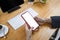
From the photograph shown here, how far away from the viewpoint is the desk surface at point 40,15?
4.75ft

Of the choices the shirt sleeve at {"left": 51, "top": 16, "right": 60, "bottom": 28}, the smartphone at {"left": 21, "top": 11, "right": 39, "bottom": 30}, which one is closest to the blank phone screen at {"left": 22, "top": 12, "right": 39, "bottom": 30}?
the smartphone at {"left": 21, "top": 11, "right": 39, "bottom": 30}

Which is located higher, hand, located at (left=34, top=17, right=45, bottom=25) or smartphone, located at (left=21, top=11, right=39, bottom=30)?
smartphone, located at (left=21, top=11, right=39, bottom=30)

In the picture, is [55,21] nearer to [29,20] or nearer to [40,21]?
[40,21]

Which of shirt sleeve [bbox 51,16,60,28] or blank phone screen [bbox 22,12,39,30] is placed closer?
blank phone screen [bbox 22,12,39,30]

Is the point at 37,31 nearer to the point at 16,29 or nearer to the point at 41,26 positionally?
the point at 41,26

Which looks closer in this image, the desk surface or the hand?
the desk surface

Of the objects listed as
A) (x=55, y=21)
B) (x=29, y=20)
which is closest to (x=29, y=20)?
(x=29, y=20)

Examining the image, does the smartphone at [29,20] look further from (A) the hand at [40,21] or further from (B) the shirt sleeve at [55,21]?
(B) the shirt sleeve at [55,21]

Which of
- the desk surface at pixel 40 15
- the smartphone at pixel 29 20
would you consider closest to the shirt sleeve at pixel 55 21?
the desk surface at pixel 40 15

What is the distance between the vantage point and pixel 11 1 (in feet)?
5.46

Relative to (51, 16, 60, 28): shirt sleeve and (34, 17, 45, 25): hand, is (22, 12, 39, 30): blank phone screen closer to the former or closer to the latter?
(34, 17, 45, 25): hand

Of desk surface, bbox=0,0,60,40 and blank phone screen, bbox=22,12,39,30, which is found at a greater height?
blank phone screen, bbox=22,12,39,30

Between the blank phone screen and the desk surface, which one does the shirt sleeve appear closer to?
the desk surface

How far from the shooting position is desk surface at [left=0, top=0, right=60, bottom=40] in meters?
1.45
